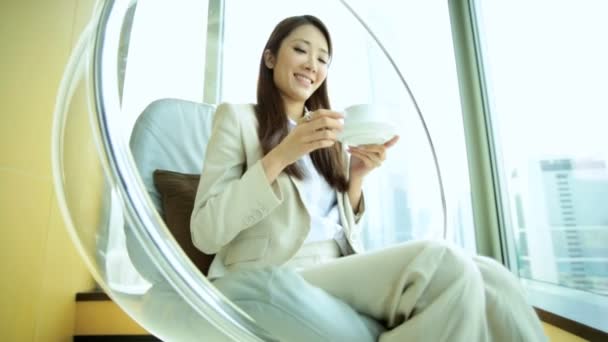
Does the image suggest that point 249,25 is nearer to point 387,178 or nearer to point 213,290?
point 387,178

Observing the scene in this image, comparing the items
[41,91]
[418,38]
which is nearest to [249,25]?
[41,91]

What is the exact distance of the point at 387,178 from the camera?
0.96m

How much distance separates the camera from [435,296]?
0.35m

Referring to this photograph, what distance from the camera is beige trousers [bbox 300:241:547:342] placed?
34 centimetres

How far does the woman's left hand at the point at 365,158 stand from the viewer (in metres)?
0.66

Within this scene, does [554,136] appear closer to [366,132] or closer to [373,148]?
[373,148]

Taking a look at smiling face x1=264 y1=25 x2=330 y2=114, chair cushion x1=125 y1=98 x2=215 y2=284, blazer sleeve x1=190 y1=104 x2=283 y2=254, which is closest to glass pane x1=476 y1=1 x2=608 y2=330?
smiling face x1=264 y1=25 x2=330 y2=114

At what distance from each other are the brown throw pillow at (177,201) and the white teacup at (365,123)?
12.2 inches

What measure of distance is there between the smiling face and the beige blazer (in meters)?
0.14

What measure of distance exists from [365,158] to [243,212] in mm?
268

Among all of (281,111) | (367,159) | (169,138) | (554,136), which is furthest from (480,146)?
(169,138)

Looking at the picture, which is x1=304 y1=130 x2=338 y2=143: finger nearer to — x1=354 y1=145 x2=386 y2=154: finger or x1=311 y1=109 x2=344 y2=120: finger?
x1=311 y1=109 x2=344 y2=120: finger

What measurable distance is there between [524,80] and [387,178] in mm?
483

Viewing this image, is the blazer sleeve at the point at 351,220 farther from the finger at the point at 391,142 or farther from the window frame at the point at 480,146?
the window frame at the point at 480,146
